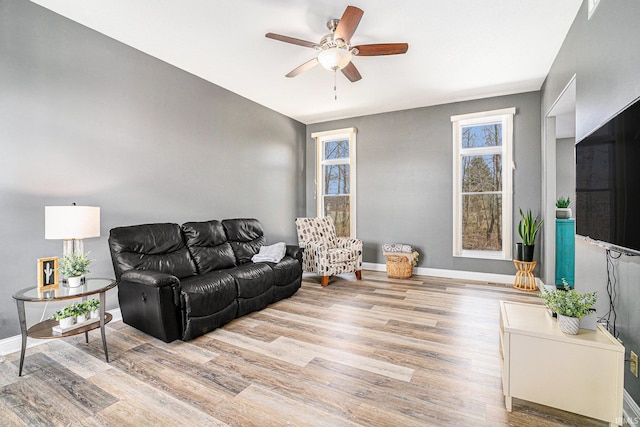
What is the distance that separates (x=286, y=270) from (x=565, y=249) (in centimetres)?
391

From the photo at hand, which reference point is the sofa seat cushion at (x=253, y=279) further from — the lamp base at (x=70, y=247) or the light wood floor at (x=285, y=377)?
the lamp base at (x=70, y=247)

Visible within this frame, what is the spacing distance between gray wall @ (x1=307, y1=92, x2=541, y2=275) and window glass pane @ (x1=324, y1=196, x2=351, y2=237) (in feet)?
0.90

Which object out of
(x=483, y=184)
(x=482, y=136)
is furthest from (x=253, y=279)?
(x=482, y=136)

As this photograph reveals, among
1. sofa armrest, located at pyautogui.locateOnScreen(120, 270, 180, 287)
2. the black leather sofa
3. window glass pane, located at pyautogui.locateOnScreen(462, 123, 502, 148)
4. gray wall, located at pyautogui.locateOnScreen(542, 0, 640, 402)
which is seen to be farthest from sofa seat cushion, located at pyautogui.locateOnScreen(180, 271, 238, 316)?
window glass pane, located at pyautogui.locateOnScreen(462, 123, 502, 148)

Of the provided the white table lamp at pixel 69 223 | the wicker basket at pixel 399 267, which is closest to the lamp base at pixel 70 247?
the white table lamp at pixel 69 223

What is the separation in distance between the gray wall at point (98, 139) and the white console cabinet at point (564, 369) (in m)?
3.54

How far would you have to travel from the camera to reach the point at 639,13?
153cm

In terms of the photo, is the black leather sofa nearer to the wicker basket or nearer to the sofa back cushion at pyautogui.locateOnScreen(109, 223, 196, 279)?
the sofa back cushion at pyautogui.locateOnScreen(109, 223, 196, 279)

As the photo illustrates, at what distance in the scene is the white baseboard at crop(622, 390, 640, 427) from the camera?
1495 mm

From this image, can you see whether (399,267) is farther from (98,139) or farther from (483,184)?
(98,139)

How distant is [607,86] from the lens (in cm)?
190

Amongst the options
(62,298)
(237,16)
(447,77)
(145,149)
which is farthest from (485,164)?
(62,298)

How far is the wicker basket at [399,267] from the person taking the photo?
4.73m

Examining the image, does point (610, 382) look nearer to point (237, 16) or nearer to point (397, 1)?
point (397, 1)
